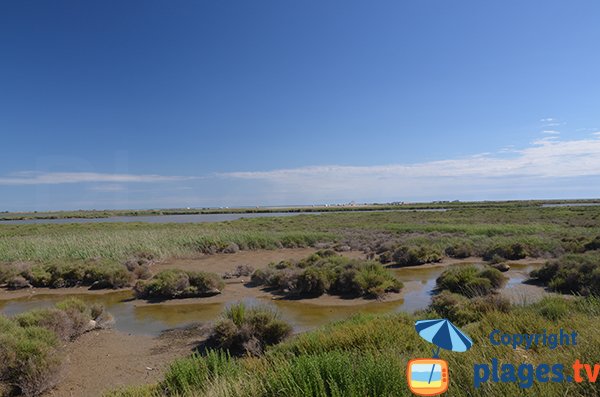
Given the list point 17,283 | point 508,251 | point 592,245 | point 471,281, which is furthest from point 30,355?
point 592,245

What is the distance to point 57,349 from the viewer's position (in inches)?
321

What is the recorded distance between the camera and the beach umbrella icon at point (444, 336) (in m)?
2.88

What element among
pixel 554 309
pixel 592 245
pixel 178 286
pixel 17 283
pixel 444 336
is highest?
pixel 444 336

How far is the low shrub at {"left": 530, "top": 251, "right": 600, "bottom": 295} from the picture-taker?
1196 centimetres

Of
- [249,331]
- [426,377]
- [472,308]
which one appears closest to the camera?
[426,377]

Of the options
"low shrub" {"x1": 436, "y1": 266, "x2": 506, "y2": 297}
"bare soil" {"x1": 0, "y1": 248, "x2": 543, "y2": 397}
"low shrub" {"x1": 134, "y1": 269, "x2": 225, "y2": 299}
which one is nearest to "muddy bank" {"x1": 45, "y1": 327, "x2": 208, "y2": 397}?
"bare soil" {"x1": 0, "y1": 248, "x2": 543, "y2": 397}

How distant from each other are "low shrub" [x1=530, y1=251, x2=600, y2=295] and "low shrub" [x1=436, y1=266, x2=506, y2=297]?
1.93 meters

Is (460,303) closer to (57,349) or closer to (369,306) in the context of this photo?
(369,306)

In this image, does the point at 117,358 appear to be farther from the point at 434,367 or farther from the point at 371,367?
the point at 434,367

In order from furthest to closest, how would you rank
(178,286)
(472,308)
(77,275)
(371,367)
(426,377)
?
(77,275)
(178,286)
(472,308)
(371,367)
(426,377)

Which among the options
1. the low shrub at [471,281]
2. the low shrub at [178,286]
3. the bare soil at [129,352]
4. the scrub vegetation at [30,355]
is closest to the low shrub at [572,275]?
the bare soil at [129,352]

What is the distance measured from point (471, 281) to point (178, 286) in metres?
11.3

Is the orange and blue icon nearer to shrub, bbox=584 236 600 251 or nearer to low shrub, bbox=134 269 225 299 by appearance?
low shrub, bbox=134 269 225 299

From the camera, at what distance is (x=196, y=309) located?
12.8 m
